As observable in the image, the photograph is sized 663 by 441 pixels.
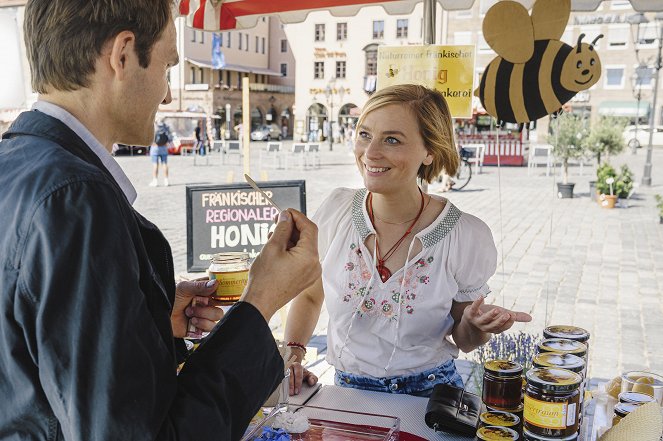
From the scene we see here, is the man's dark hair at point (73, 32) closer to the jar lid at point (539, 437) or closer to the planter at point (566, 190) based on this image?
the jar lid at point (539, 437)

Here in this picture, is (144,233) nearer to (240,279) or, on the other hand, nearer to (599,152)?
(240,279)

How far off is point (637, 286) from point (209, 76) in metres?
53.0

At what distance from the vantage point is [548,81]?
3646 millimetres

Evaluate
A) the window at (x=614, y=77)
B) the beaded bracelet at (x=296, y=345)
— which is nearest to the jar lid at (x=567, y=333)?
the beaded bracelet at (x=296, y=345)

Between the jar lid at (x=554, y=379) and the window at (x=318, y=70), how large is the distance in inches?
2031

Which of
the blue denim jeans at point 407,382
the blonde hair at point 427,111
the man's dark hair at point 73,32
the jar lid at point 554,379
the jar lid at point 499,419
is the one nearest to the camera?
the man's dark hair at point 73,32

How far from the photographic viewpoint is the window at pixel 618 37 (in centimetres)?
4044

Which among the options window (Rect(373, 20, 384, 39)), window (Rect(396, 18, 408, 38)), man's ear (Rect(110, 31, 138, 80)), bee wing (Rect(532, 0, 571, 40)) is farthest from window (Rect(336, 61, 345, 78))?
man's ear (Rect(110, 31, 138, 80))

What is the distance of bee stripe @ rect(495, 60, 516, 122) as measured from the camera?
373 centimetres

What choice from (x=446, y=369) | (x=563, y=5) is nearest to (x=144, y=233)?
(x=446, y=369)

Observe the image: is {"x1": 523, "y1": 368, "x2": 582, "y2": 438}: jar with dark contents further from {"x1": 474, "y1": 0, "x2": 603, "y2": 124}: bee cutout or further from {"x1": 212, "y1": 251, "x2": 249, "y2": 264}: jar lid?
{"x1": 474, "y1": 0, "x2": 603, "y2": 124}: bee cutout

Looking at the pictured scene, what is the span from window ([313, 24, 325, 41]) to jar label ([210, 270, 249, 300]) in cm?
5127

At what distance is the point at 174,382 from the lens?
89 cm

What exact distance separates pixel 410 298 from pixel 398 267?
14cm
